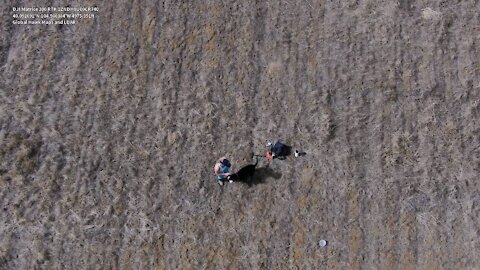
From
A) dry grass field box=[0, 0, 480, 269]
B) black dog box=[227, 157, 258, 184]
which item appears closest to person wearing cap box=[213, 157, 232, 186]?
black dog box=[227, 157, 258, 184]


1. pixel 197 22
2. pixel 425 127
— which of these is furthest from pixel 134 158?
pixel 425 127

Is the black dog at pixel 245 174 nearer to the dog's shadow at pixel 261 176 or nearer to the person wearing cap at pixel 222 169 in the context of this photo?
the dog's shadow at pixel 261 176

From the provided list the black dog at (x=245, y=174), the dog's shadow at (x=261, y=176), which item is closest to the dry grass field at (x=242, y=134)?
the dog's shadow at (x=261, y=176)

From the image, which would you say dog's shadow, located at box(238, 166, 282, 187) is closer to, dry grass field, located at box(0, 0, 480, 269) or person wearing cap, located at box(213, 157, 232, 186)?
dry grass field, located at box(0, 0, 480, 269)

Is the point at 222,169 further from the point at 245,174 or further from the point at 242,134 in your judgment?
the point at 242,134

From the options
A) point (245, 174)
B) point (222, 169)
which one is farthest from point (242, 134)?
point (222, 169)

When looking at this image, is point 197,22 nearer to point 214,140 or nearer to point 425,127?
point 214,140
